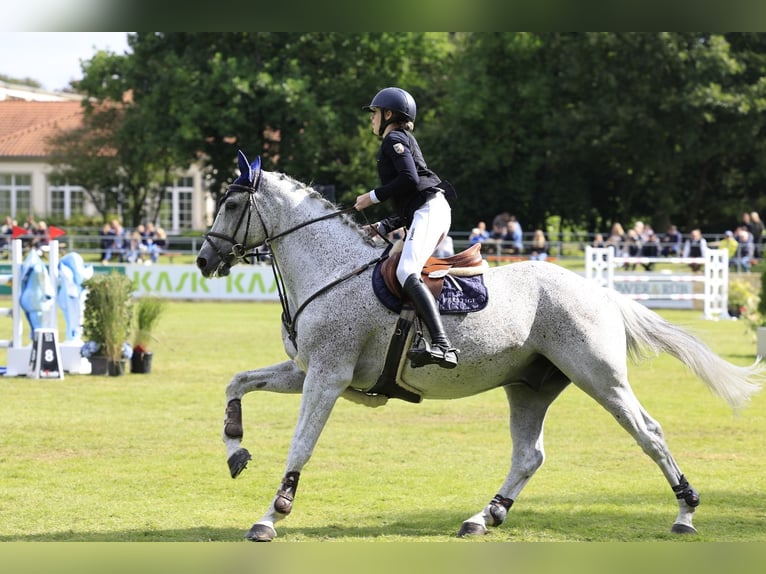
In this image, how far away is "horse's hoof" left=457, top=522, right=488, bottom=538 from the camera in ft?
23.4

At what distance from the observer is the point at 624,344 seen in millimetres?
7430

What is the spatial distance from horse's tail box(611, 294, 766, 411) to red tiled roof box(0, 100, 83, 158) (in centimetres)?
6256

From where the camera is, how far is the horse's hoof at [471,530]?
713 cm

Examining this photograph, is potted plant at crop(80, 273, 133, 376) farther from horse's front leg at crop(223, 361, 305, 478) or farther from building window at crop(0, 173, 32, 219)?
building window at crop(0, 173, 32, 219)

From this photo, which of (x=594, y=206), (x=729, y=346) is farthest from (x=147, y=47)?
(x=729, y=346)

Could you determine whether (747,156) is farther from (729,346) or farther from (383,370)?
(383,370)

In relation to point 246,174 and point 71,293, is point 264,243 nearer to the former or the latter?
point 246,174

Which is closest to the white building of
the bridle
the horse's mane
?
the horse's mane

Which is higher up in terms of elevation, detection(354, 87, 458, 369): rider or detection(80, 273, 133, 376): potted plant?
detection(354, 87, 458, 369): rider

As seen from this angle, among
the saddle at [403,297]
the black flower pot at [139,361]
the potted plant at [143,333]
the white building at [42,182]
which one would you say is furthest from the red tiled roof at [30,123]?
the saddle at [403,297]

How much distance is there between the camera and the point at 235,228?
23.9ft

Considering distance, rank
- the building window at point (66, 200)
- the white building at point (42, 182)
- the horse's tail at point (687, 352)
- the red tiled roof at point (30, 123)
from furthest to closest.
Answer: the building window at point (66, 200) < the white building at point (42, 182) < the red tiled roof at point (30, 123) < the horse's tail at point (687, 352)

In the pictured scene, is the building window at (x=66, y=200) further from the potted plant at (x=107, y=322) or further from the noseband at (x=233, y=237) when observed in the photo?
the noseband at (x=233, y=237)

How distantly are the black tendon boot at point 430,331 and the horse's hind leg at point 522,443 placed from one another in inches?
37.7
